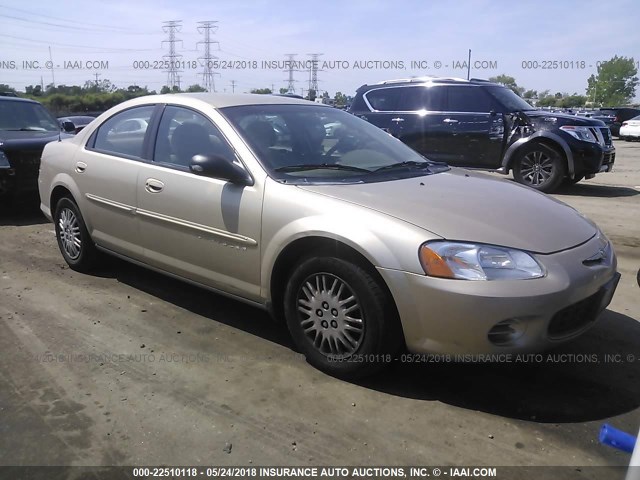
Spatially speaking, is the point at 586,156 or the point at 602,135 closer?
the point at 586,156

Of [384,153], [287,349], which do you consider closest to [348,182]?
[384,153]

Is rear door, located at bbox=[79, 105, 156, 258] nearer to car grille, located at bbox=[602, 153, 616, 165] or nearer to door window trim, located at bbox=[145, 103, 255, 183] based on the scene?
door window trim, located at bbox=[145, 103, 255, 183]

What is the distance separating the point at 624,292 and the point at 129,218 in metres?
3.94

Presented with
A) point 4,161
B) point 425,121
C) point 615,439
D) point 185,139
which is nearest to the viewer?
point 615,439

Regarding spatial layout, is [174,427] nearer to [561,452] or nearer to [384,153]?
[561,452]

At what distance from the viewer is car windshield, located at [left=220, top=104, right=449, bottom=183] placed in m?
3.52

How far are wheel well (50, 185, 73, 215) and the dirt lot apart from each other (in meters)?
1.13

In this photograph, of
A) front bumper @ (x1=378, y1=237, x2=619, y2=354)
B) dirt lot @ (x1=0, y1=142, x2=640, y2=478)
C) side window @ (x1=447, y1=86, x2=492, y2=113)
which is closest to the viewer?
dirt lot @ (x1=0, y1=142, x2=640, y2=478)

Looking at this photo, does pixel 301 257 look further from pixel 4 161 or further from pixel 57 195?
pixel 4 161

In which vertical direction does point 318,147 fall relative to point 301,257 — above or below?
above

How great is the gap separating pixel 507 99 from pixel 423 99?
146 cm

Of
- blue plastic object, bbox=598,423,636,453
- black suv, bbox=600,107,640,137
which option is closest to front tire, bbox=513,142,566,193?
blue plastic object, bbox=598,423,636,453

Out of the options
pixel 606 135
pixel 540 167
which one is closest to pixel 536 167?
pixel 540 167

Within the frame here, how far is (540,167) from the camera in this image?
9.47 metres
